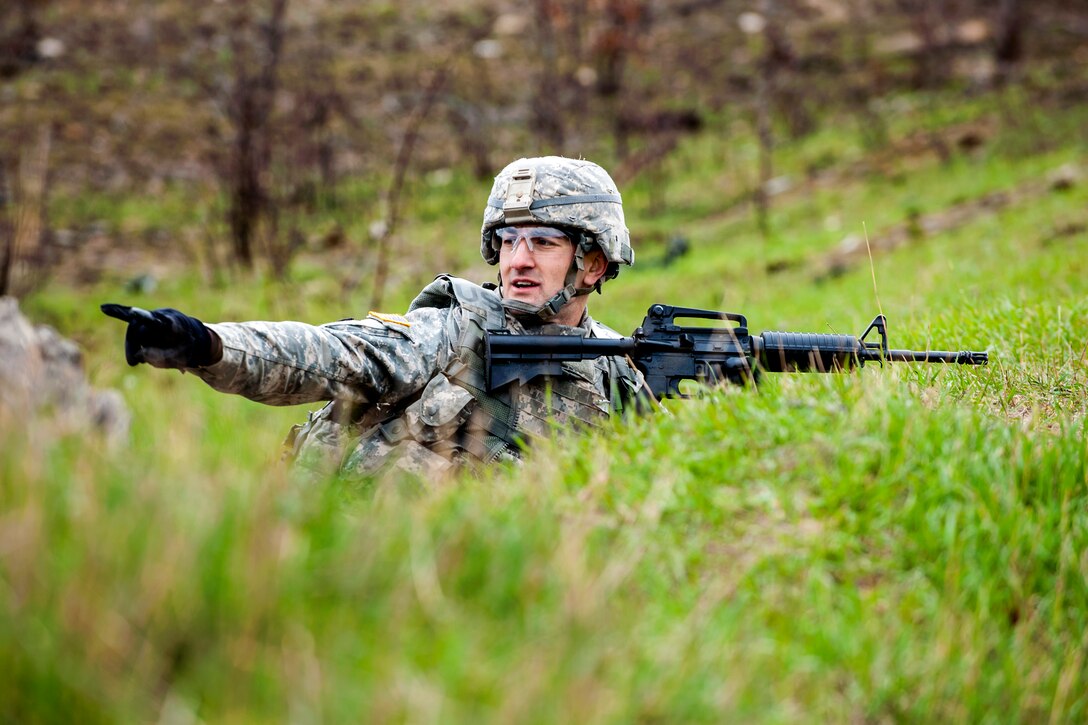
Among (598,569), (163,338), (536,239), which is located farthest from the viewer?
(536,239)

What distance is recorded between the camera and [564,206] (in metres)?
5.23

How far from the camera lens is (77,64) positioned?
25.3m

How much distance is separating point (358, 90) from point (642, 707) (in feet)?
83.3

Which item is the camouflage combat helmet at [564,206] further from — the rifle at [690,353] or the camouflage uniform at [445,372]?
the rifle at [690,353]

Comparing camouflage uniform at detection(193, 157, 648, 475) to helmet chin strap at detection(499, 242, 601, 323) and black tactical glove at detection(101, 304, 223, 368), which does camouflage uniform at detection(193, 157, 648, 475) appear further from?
black tactical glove at detection(101, 304, 223, 368)

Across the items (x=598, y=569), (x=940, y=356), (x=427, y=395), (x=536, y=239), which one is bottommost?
(x=598, y=569)

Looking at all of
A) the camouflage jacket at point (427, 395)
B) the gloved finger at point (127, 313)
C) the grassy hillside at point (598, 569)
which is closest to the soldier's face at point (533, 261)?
the camouflage jacket at point (427, 395)

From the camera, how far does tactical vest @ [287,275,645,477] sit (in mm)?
4633

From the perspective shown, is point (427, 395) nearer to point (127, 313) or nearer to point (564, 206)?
point (564, 206)

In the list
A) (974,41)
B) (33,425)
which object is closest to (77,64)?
(974,41)

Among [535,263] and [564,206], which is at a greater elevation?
[564,206]

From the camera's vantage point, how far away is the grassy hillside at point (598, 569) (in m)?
1.89

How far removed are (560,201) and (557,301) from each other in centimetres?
53

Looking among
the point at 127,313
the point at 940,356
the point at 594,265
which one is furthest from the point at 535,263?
the point at 127,313
